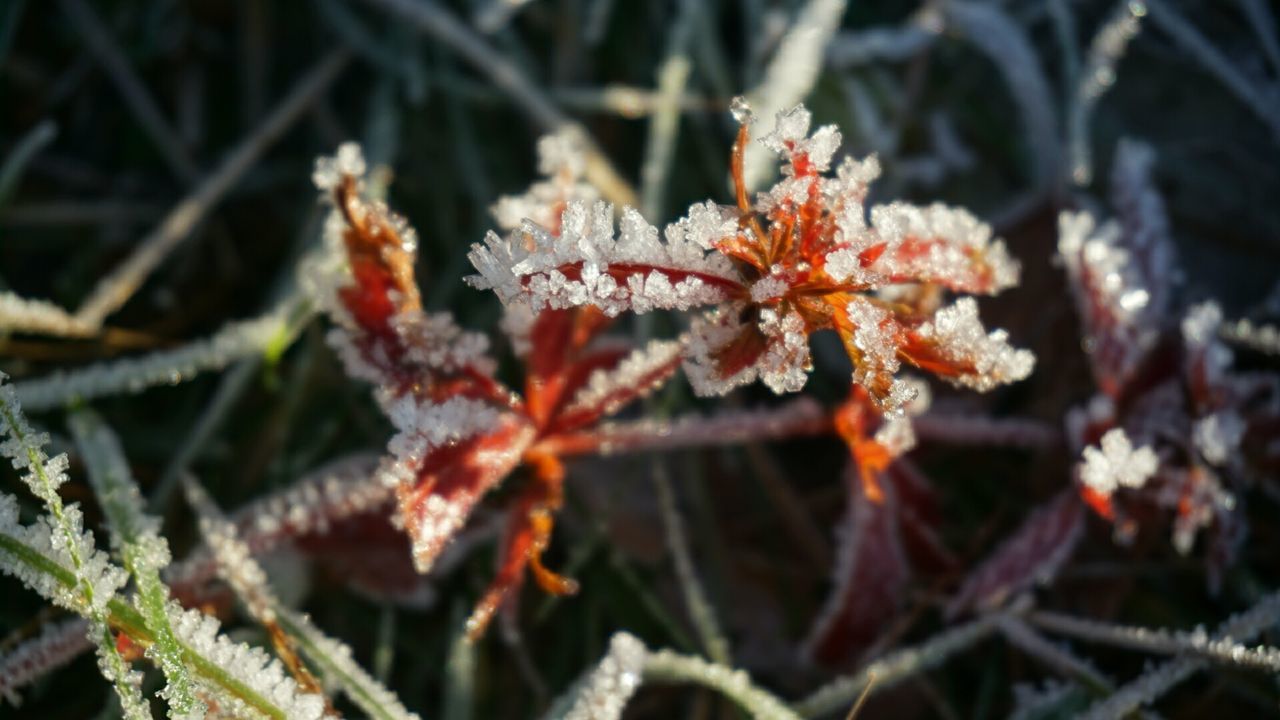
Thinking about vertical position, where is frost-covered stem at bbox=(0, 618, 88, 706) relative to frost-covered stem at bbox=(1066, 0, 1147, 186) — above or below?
below

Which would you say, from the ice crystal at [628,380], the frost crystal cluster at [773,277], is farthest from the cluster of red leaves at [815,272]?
the ice crystal at [628,380]

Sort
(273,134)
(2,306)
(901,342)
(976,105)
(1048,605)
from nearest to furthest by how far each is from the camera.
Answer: (901,342)
(2,306)
(1048,605)
(273,134)
(976,105)

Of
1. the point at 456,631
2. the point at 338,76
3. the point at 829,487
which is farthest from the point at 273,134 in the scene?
the point at 829,487

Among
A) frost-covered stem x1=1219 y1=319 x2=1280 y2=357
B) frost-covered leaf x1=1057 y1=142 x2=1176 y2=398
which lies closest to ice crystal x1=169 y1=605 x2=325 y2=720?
frost-covered leaf x1=1057 y1=142 x2=1176 y2=398

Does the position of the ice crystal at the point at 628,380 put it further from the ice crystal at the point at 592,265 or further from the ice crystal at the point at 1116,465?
the ice crystal at the point at 1116,465

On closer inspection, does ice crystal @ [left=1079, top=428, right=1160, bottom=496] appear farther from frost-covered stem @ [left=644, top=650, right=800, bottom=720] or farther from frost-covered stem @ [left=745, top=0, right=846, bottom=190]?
frost-covered stem @ [left=745, top=0, right=846, bottom=190]

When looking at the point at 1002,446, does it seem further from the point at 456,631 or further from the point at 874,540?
the point at 456,631
